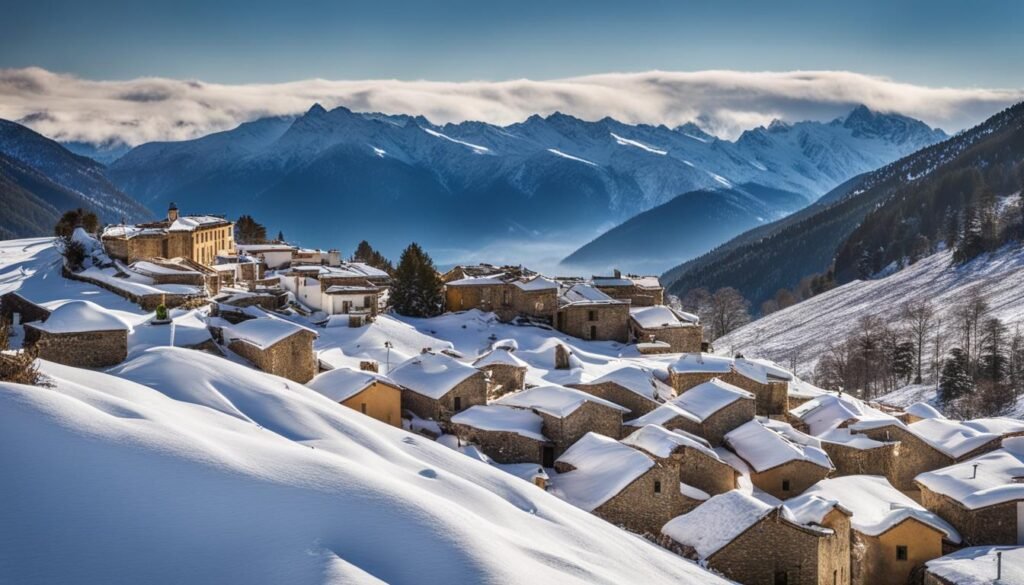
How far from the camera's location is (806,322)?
380 feet

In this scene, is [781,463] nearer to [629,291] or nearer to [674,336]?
[674,336]

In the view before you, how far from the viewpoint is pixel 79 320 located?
115 ft

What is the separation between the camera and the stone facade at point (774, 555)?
2964cm

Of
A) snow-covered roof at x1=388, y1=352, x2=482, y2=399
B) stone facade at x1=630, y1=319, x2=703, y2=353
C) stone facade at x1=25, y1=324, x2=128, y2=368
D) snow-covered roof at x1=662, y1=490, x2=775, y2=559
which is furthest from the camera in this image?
stone facade at x1=630, y1=319, x2=703, y2=353

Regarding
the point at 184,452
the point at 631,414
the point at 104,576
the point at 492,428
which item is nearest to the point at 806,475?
the point at 631,414

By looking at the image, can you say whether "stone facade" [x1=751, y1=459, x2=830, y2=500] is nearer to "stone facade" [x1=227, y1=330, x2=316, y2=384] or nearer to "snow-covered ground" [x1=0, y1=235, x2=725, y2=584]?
"snow-covered ground" [x1=0, y1=235, x2=725, y2=584]

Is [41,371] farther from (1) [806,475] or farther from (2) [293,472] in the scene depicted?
(1) [806,475]

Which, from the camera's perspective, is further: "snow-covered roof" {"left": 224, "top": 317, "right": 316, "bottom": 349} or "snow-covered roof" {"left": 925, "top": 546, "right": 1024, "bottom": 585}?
"snow-covered roof" {"left": 224, "top": 317, "right": 316, "bottom": 349}

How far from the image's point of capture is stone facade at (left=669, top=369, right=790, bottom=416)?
50656mm

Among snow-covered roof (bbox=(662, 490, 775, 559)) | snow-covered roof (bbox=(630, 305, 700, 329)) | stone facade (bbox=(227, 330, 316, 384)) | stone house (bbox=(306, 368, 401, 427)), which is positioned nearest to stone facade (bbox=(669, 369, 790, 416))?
snow-covered roof (bbox=(630, 305, 700, 329))

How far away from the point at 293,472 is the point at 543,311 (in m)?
47.3

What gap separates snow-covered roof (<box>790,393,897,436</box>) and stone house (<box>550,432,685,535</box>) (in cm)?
1631

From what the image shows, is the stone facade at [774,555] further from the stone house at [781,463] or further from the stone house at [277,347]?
the stone house at [277,347]

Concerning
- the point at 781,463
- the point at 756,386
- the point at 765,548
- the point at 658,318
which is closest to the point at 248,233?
the point at 658,318
